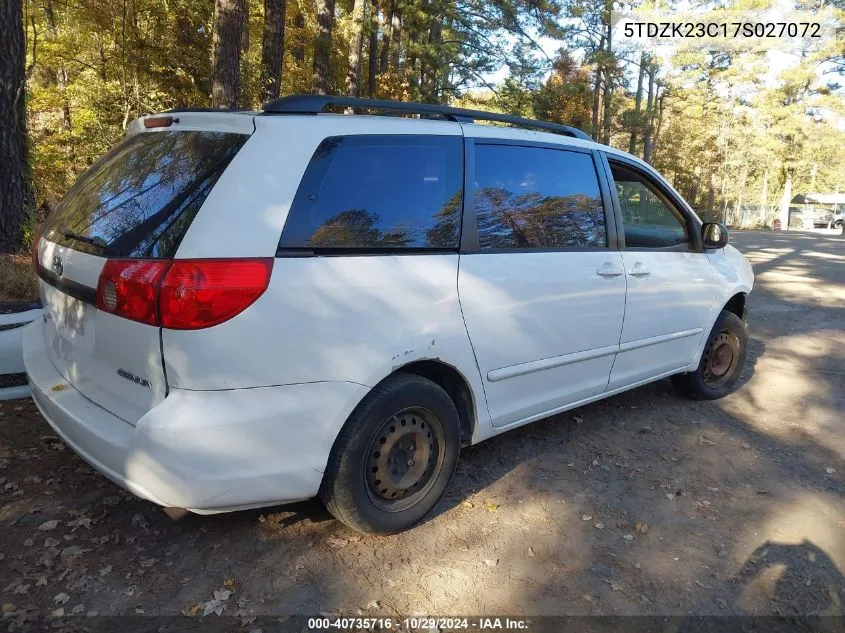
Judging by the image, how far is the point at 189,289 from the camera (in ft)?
7.18

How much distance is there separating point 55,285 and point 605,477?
9.72ft

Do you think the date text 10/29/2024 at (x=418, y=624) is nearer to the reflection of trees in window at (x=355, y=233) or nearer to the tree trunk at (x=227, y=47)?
the reflection of trees in window at (x=355, y=233)

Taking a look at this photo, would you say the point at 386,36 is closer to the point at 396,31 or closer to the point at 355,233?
the point at 396,31

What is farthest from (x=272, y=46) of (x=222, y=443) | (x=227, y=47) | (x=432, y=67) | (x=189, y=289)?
(x=222, y=443)

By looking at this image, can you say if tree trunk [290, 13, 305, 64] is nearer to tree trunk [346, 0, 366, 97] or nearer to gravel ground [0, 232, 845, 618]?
tree trunk [346, 0, 366, 97]

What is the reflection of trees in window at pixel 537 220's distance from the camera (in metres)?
3.14

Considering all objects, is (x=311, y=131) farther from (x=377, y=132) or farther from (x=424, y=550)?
(x=424, y=550)

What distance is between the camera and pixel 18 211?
7188 millimetres

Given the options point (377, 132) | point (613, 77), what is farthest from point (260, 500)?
point (613, 77)

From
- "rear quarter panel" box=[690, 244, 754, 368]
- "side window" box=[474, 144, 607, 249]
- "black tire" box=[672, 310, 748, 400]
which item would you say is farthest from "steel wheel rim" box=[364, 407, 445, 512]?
"black tire" box=[672, 310, 748, 400]

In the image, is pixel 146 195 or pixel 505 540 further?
pixel 505 540

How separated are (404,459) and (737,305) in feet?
11.6

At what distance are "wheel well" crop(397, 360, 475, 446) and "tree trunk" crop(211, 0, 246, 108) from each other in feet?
20.0

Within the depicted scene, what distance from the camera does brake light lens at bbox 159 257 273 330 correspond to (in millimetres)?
2191
